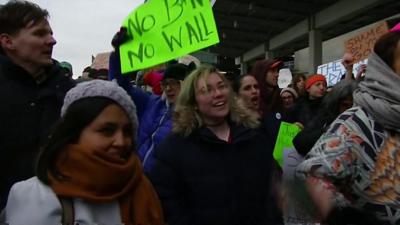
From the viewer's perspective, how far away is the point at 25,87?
2.25 metres

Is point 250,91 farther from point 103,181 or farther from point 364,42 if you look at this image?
point 364,42

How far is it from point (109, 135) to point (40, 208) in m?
0.33

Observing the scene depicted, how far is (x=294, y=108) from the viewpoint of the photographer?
4.39 m

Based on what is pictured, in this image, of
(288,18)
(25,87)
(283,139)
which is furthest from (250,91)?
(288,18)

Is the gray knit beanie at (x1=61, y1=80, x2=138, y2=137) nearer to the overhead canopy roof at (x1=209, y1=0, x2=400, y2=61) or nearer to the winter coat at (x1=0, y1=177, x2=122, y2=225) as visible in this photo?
the winter coat at (x1=0, y1=177, x2=122, y2=225)

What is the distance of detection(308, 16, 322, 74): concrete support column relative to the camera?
1941cm

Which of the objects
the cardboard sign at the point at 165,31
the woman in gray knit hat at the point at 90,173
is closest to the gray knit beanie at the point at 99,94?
the woman in gray knit hat at the point at 90,173

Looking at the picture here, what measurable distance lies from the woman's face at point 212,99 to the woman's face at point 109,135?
0.77 m

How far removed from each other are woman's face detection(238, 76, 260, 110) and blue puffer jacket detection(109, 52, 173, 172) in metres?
0.60

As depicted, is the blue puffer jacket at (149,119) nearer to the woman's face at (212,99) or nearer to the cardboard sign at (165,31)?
the cardboard sign at (165,31)

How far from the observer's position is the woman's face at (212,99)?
239cm

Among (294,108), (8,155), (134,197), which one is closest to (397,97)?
(134,197)

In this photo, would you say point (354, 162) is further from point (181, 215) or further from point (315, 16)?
point (315, 16)

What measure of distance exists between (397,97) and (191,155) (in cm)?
98
